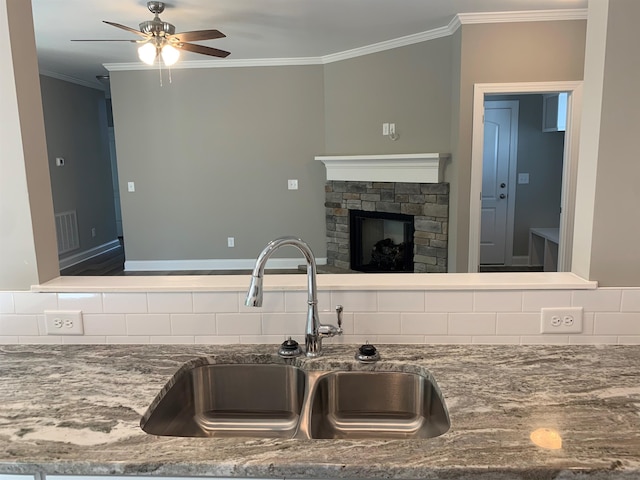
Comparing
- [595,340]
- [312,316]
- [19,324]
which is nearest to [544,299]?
[595,340]

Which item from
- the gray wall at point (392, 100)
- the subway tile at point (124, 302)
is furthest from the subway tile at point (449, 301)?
the gray wall at point (392, 100)

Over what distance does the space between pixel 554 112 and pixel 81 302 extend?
5.25 meters

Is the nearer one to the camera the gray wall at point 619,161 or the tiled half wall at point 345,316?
the gray wall at point 619,161

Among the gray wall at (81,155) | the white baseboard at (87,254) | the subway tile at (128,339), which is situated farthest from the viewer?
the white baseboard at (87,254)

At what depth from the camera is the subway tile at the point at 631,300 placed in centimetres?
148

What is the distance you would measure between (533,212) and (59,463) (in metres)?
5.86

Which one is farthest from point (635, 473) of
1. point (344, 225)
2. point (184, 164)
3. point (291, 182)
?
point (184, 164)

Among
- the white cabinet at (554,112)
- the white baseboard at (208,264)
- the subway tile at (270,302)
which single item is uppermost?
the white cabinet at (554,112)

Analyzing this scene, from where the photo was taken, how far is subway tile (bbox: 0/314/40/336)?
5.22ft

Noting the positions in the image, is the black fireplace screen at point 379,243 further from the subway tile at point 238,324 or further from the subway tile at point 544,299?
the subway tile at point 238,324

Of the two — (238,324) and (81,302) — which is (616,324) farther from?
(81,302)

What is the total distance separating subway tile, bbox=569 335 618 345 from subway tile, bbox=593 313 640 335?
1 cm

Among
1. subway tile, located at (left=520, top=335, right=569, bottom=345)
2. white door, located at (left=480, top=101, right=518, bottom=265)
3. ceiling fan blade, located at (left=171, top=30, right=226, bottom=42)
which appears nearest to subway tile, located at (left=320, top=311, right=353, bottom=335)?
subway tile, located at (left=520, top=335, right=569, bottom=345)

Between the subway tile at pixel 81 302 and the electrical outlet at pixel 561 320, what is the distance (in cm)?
140
